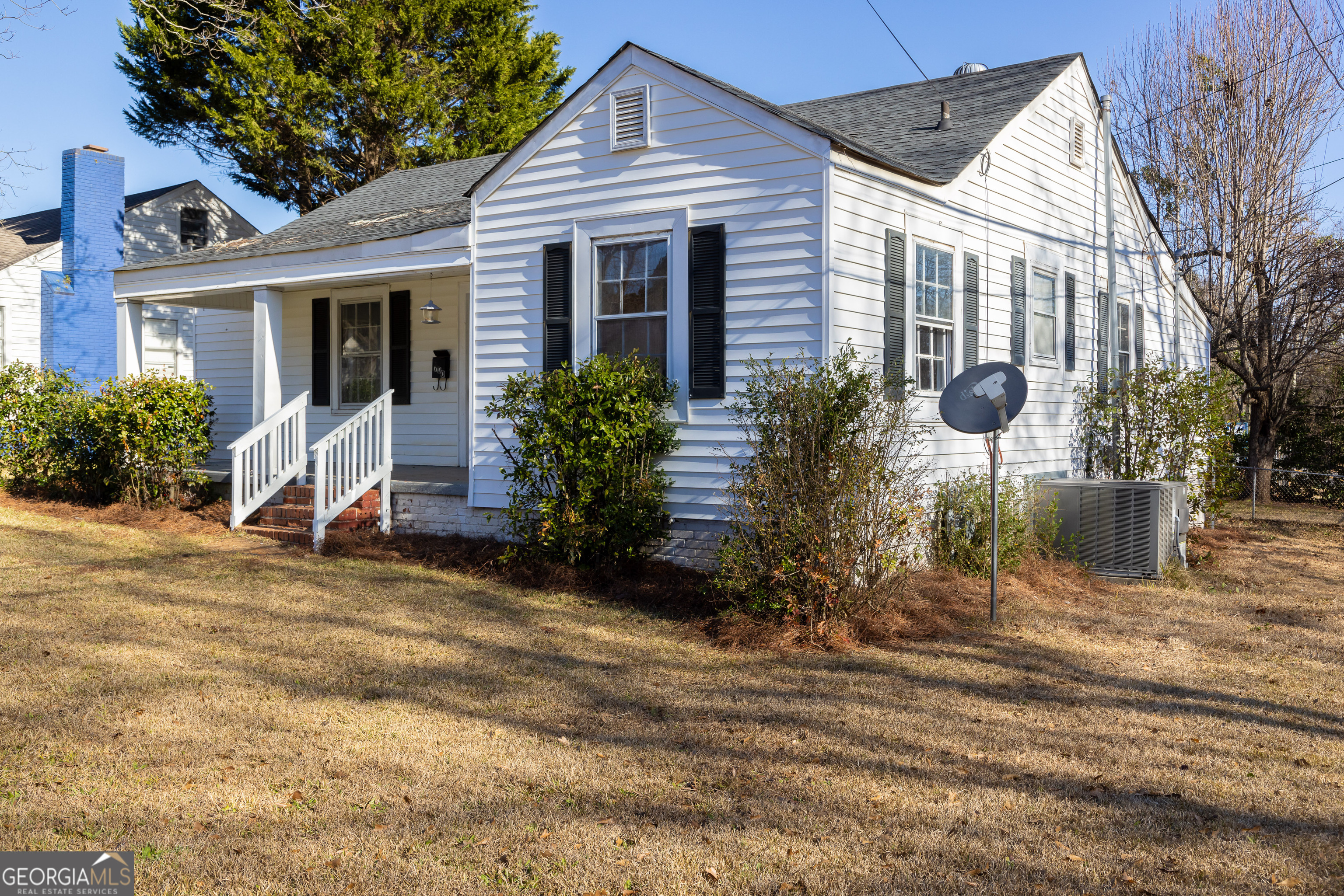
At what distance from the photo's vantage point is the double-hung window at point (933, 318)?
902cm

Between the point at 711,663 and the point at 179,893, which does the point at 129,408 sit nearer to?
the point at 711,663

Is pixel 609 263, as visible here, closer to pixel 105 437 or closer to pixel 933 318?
pixel 933 318

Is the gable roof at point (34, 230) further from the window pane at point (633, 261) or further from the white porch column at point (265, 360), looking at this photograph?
the window pane at point (633, 261)

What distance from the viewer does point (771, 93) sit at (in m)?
9.71

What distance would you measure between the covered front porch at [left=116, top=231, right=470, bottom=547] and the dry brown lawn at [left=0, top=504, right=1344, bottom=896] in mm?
2635

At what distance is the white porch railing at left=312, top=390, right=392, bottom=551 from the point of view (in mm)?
9984

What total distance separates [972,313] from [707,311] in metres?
2.92

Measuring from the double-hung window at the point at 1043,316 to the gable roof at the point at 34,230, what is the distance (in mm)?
18047

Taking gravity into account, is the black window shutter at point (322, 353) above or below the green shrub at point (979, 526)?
above

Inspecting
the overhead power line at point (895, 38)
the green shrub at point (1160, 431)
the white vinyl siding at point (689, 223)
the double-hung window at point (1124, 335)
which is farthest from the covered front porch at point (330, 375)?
the double-hung window at point (1124, 335)

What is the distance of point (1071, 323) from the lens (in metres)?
11.5

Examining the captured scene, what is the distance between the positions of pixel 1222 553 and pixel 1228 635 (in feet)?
15.5

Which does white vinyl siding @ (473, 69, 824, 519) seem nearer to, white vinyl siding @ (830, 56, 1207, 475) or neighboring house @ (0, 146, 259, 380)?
white vinyl siding @ (830, 56, 1207, 475)

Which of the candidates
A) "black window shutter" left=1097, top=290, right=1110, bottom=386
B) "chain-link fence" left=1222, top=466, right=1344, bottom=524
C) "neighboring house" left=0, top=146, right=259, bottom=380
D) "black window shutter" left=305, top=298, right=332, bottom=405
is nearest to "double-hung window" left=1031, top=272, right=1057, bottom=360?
"black window shutter" left=1097, top=290, right=1110, bottom=386
